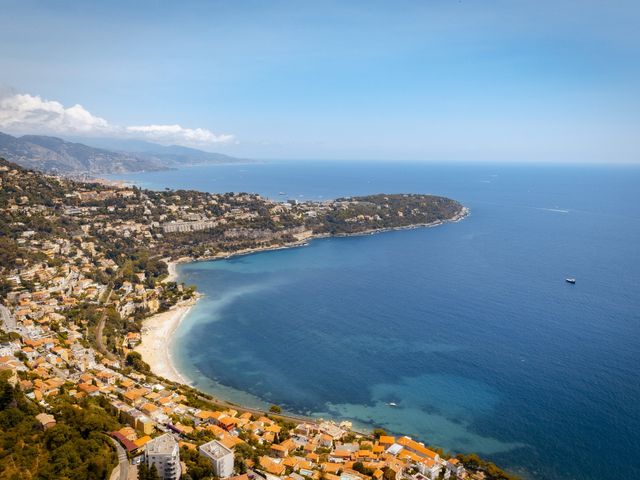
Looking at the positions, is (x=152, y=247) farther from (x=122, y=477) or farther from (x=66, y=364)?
(x=122, y=477)

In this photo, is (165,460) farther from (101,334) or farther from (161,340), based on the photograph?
(101,334)

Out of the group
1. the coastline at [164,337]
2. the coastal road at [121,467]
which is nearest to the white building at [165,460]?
the coastal road at [121,467]

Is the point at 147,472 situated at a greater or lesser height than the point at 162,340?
greater

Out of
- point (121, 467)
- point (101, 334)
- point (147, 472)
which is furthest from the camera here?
point (101, 334)

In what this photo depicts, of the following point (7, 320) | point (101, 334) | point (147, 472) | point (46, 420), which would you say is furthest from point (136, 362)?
point (147, 472)

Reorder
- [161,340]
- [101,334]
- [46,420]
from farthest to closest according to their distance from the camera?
[161,340], [101,334], [46,420]

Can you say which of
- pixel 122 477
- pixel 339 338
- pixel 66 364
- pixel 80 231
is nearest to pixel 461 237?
pixel 339 338

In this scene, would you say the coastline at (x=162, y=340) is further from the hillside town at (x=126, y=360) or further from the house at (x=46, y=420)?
the house at (x=46, y=420)
